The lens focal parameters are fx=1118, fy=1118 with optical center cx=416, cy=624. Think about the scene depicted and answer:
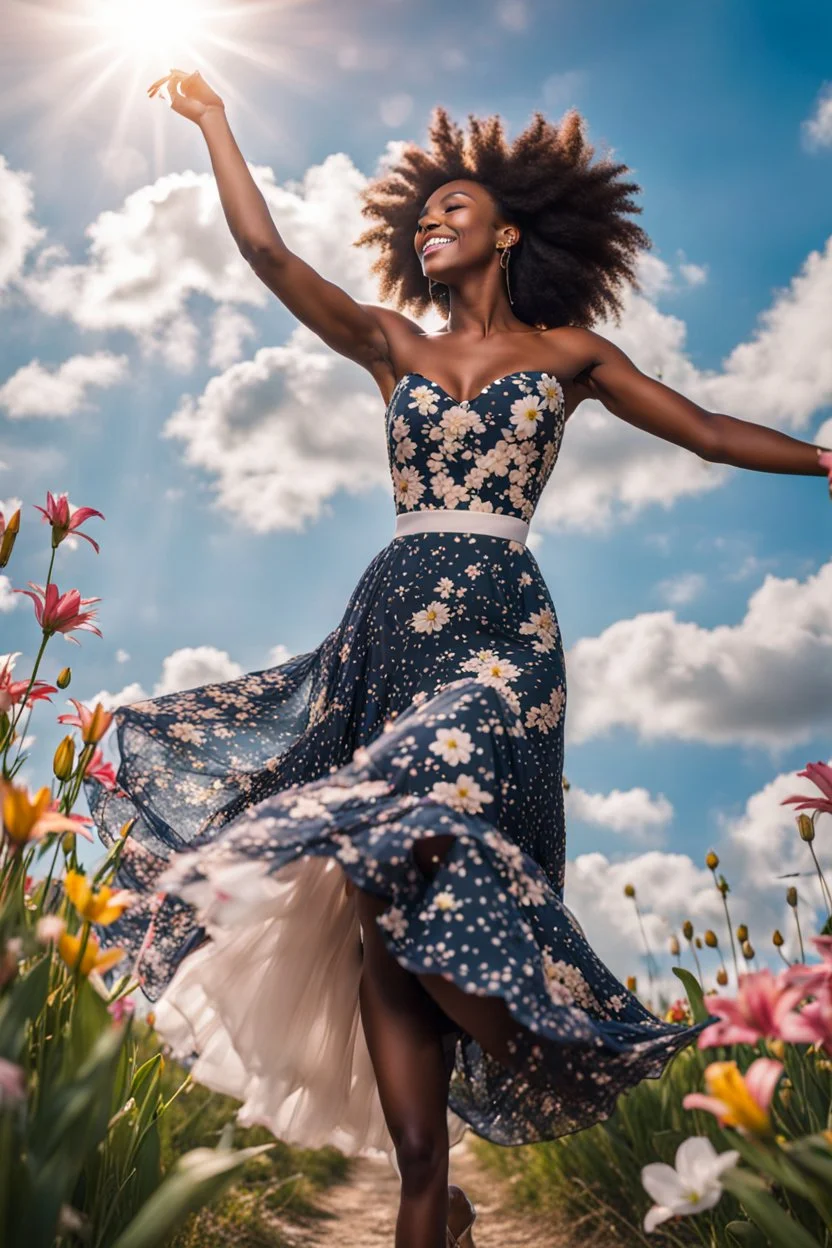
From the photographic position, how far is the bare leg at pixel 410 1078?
6.21 ft

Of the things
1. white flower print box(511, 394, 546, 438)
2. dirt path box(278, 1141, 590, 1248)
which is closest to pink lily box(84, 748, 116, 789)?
white flower print box(511, 394, 546, 438)

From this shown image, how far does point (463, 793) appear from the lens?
2006 mm

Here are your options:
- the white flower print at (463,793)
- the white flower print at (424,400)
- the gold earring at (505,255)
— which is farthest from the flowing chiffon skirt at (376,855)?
the gold earring at (505,255)

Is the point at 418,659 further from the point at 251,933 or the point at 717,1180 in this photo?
the point at 717,1180

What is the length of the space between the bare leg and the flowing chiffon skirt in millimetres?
180

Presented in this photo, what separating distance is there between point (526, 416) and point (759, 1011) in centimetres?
183

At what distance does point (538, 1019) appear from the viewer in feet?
5.72

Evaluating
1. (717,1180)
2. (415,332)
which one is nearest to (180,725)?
(415,332)

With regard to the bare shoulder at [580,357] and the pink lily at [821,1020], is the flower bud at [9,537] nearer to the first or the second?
the bare shoulder at [580,357]

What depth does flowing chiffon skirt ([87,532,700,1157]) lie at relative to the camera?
1.78 meters

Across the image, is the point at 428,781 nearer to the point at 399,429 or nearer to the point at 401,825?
the point at 401,825

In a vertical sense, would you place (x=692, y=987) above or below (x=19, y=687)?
below

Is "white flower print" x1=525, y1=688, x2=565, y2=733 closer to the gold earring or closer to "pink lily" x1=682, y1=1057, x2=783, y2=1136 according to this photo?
"pink lily" x1=682, y1=1057, x2=783, y2=1136

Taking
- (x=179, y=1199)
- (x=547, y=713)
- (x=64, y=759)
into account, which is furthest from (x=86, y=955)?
(x=547, y=713)
